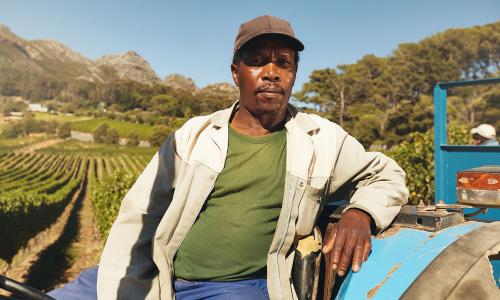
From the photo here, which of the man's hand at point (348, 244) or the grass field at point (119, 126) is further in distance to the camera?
the grass field at point (119, 126)

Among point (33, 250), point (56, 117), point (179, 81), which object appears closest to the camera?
point (33, 250)

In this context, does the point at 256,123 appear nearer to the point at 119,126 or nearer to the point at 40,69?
the point at 119,126

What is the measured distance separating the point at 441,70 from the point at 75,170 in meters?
61.1

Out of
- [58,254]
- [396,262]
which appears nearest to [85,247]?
[58,254]

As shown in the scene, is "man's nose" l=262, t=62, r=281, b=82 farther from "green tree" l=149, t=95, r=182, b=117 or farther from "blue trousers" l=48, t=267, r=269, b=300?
"green tree" l=149, t=95, r=182, b=117

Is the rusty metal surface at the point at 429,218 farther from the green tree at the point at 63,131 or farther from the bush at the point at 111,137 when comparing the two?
the green tree at the point at 63,131

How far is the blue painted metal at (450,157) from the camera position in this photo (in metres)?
3.65

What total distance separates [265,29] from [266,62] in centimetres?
16

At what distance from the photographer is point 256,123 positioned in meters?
2.22

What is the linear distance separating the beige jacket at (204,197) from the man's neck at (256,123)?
11 centimetres

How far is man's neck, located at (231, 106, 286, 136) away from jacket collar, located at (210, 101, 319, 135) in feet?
0.16

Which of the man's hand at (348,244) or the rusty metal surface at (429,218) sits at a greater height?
the rusty metal surface at (429,218)

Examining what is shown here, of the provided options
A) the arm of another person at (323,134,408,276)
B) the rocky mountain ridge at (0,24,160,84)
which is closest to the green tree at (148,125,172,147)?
the rocky mountain ridge at (0,24,160,84)

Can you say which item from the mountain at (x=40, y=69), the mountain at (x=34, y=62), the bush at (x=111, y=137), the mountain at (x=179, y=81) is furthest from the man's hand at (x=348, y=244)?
the mountain at (x=179, y=81)
